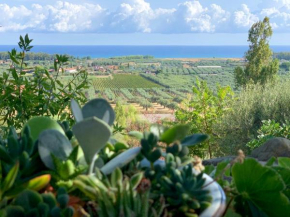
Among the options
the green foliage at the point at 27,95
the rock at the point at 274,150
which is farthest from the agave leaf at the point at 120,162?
the rock at the point at 274,150

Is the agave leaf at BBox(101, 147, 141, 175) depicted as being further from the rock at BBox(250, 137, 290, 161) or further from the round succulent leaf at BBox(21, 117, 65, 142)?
the rock at BBox(250, 137, 290, 161)

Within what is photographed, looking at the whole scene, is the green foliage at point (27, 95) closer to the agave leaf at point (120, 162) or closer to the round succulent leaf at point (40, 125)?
the round succulent leaf at point (40, 125)

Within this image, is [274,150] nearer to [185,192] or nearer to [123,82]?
[185,192]

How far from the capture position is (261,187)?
0.69m

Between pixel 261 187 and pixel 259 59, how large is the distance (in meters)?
19.0

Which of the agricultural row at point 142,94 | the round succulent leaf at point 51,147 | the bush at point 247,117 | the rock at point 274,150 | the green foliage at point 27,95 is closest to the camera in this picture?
the round succulent leaf at point 51,147

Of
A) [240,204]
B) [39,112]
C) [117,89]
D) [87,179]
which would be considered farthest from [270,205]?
[117,89]

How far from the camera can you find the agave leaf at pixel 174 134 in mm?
652

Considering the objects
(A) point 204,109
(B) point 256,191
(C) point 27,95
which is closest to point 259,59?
(A) point 204,109

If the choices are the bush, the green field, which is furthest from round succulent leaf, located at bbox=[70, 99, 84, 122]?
the green field

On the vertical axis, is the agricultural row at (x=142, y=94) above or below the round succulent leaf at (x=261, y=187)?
below

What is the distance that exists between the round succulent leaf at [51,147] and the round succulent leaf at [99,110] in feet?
0.23

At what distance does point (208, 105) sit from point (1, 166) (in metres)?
7.95

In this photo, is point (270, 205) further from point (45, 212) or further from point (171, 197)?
point (45, 212)
